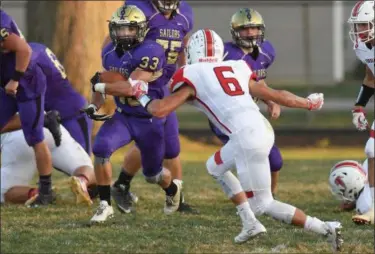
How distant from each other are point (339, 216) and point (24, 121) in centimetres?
271

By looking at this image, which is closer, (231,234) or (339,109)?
(231,234)

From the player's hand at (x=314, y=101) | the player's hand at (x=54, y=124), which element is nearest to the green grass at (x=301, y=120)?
the player's hand at (x=54, y=124)

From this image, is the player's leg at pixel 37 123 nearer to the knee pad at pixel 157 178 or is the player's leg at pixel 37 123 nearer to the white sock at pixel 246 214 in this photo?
the knee pad at pixel 157 178

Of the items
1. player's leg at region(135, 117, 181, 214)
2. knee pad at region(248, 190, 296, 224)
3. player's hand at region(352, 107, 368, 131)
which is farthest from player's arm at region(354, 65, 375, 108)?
knee pad at region(248, 190, 296, 224)

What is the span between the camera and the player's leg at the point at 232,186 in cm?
673

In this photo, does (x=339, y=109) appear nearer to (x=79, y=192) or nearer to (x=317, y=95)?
(x=79, y=192)

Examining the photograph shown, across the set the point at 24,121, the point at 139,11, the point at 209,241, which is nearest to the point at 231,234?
the point at 209,241

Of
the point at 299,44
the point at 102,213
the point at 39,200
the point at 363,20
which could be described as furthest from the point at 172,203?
the point at 299,44

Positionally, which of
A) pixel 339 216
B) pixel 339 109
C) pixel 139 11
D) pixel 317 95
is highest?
pixel 139 11

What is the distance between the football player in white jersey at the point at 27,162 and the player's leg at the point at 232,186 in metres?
2.53

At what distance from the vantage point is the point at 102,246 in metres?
7.19

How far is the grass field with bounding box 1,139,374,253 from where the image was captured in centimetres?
713

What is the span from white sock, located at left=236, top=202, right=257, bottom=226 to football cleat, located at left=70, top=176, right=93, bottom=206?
257 cm

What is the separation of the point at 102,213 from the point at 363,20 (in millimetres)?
2368
